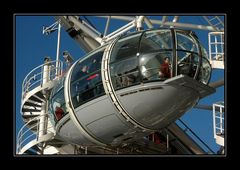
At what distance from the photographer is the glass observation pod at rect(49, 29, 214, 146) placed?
1525 centimetres

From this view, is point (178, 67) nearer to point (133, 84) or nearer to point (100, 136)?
point (133, 84)

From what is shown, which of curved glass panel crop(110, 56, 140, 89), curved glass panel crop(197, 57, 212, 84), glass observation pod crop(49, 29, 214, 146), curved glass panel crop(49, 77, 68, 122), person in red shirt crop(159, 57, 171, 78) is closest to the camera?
person in red shirt crop(159, 57, 171, 78)

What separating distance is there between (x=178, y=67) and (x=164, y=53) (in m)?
0.52

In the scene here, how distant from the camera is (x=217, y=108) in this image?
18078mm

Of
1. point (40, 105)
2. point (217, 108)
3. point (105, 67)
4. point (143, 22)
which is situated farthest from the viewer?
point (40, 105)

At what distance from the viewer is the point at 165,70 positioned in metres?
15.2

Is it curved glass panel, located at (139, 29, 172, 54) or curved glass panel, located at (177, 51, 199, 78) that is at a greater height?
curved glass panel, located at (139, 29, 172, 54)

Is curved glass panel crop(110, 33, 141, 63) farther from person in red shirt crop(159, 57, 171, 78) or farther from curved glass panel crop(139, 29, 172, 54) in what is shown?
person in red shirt crop(159, 57, 171, 78)

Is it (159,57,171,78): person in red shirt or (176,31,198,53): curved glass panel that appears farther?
(176,31,198,53): curved glass panel

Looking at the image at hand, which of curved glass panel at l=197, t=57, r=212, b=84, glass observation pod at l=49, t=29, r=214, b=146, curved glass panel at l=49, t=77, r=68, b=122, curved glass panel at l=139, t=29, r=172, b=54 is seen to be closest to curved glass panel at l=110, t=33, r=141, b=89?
glass observation pod at l=49, t=29, r=214, b=146

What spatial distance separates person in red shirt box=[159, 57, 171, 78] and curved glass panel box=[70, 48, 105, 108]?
6.26 feet

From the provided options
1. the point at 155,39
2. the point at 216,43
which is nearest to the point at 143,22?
the point at 216,43

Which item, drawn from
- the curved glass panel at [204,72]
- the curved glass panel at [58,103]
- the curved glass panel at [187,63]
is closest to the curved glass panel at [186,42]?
the curved glass panel at [187,63]

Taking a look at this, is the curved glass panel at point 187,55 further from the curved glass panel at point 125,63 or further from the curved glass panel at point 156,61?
the curved glass panel at point 125,63
